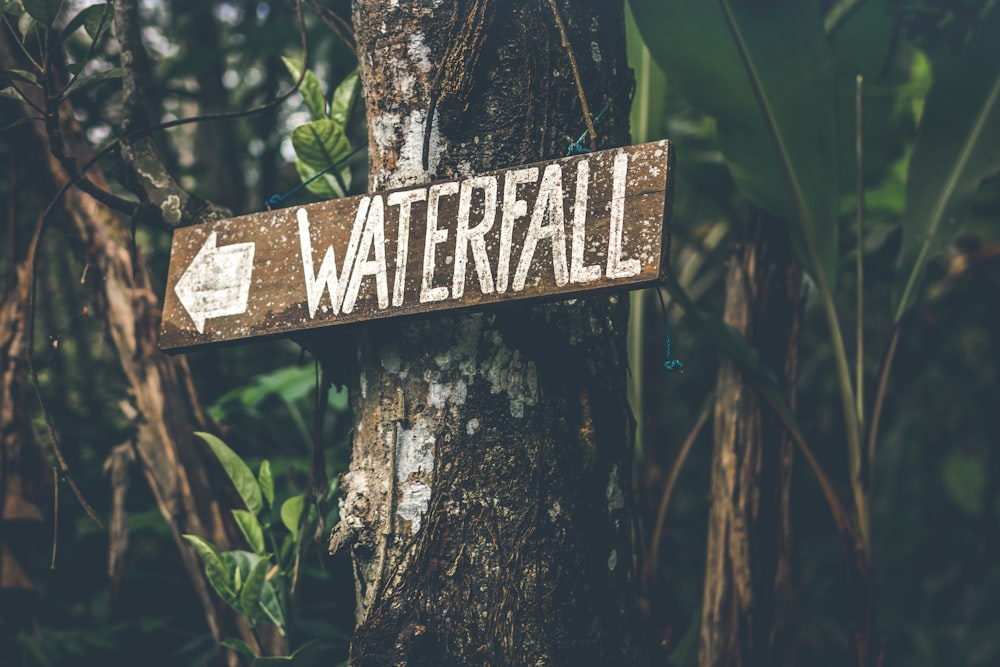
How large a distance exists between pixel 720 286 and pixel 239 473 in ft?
6.16

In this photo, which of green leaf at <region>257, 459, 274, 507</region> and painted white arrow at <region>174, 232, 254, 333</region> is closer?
painted white arrow at <region>174, 232, 254, 333</region>

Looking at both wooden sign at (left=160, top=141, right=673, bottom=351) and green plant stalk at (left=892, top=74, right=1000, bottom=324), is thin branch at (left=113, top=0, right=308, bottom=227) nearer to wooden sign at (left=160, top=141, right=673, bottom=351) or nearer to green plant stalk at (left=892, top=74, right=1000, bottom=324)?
wooden sign at (left=160, top=141, right=673, bottom=351)

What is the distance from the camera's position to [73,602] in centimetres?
142

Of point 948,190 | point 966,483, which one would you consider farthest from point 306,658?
point 966,483

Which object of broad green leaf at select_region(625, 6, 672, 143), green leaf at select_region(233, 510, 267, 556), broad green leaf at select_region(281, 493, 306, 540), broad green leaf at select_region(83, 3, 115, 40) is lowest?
green leaf at select_region(233, 510, 267, 556)

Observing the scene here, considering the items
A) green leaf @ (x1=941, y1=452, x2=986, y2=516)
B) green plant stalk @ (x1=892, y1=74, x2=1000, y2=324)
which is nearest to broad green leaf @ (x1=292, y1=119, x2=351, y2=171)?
green plant stalk @ (x1=892, y1=74, x2=1000, y2=324)

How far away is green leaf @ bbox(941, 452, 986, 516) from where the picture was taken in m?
2.16

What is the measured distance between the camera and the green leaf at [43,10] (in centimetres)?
83

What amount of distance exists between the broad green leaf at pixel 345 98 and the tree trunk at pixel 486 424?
0.23m

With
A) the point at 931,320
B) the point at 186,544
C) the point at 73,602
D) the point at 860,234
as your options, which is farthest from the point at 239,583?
the point at 931,320

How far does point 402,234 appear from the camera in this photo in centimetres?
72

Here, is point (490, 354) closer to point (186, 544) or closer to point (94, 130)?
point (186, 544)

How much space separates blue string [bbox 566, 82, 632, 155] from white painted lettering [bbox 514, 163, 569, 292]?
4 cm

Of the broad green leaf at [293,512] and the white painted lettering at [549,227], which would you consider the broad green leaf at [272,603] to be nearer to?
the broad green leaf at [293,512]
